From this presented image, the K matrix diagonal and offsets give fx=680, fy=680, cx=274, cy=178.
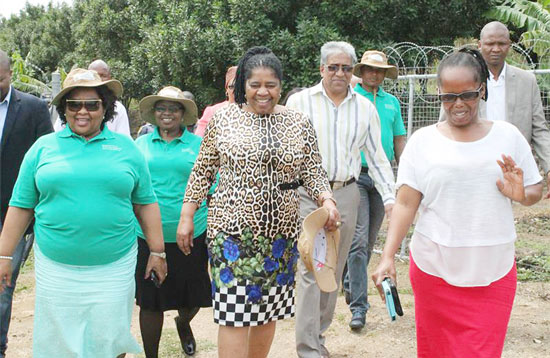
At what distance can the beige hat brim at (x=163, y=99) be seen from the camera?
5434 mm

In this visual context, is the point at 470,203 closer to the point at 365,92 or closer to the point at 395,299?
the point at 395,299

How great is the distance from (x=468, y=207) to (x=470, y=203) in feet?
0.08

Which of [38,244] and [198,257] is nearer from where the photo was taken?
[38,244]

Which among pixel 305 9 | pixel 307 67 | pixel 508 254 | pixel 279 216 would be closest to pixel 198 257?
pixel 279 216

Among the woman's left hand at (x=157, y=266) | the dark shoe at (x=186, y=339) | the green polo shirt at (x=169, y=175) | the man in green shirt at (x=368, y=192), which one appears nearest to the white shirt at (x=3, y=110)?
the green polo shirt at (x=169, y=175)

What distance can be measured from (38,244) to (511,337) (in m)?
4.13

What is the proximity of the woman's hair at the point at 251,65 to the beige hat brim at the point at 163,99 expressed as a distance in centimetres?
114

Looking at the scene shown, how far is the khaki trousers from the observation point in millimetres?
5035

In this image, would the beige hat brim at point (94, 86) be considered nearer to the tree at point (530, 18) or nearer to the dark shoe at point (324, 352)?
the dark shoe at point (324, 352)

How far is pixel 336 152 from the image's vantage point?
5195 millimetres

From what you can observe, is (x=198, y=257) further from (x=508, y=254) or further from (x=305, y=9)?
(x=305, y=9)

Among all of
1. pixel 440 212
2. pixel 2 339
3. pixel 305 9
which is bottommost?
pixel 2 339

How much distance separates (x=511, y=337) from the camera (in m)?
6.01

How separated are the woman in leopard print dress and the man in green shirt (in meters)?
1.86
